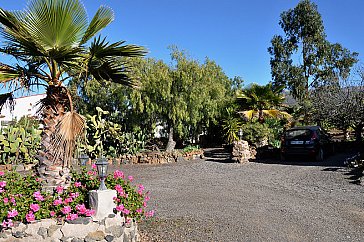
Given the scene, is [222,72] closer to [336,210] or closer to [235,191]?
[235,191]

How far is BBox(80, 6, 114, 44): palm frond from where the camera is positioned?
173 inches

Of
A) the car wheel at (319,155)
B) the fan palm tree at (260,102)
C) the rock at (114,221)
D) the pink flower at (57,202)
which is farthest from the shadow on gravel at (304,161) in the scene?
the pink flower at (57,202)

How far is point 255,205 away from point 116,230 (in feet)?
10.2

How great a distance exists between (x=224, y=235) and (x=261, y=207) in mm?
1756

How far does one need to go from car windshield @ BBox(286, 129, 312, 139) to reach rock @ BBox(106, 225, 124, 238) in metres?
10.1

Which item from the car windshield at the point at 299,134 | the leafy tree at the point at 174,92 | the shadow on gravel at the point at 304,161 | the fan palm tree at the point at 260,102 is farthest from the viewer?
the fan palm tree at the point at 260,102

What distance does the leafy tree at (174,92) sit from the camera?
13711 mm

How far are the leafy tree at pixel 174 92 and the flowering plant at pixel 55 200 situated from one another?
9.04m

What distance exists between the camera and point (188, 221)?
5.10 meters

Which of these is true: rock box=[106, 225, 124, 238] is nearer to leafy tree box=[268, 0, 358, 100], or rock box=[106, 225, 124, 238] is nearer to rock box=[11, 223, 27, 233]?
rock box=[11, 223, 27, 233]

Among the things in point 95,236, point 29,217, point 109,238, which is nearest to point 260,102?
point 109,238

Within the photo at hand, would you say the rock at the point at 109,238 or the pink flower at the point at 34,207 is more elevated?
the pink flower at the point at 34,207

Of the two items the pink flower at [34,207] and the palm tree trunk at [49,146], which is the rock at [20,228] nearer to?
the pink flower at [34,207]

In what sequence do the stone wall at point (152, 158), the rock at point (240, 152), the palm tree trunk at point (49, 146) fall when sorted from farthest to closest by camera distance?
the stone wall at point (152, 158) < the rock at point (240, 152) < the palm tree trunk at point (49, 146)
